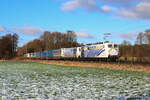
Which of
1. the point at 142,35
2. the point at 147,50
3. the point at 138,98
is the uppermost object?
the point at 142,35

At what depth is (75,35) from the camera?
107875mm

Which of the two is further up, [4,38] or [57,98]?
[4,38]

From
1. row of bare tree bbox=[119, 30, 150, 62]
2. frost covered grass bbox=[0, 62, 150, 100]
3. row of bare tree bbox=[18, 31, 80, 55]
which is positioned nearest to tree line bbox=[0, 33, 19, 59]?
row of bare tree bbox=[18, 31, 80, 55]

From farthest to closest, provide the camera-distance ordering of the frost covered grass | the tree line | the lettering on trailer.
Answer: the tree line < the lettering on trailer < the frost covered grass

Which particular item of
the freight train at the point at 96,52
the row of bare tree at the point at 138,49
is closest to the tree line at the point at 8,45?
the freight train at the point at 96,52

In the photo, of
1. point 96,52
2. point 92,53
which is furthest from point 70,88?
point 92,53

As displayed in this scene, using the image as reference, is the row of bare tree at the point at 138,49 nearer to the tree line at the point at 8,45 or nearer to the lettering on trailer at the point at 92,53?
the lettering on trailer at the point at 92,53

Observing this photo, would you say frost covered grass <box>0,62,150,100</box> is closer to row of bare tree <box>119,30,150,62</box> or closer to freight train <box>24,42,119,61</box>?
freight train <box>24,42,119,61</box>

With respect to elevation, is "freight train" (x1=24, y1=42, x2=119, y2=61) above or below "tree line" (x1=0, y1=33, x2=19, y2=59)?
below

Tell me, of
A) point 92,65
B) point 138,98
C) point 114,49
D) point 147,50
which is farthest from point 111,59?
point 138,98

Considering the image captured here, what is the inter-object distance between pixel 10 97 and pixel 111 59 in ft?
100

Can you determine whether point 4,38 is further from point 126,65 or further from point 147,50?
point 126,65

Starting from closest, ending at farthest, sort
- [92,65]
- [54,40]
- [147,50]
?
[92,65] < [147,50] < [54,40]

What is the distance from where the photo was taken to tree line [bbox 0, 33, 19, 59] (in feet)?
351
